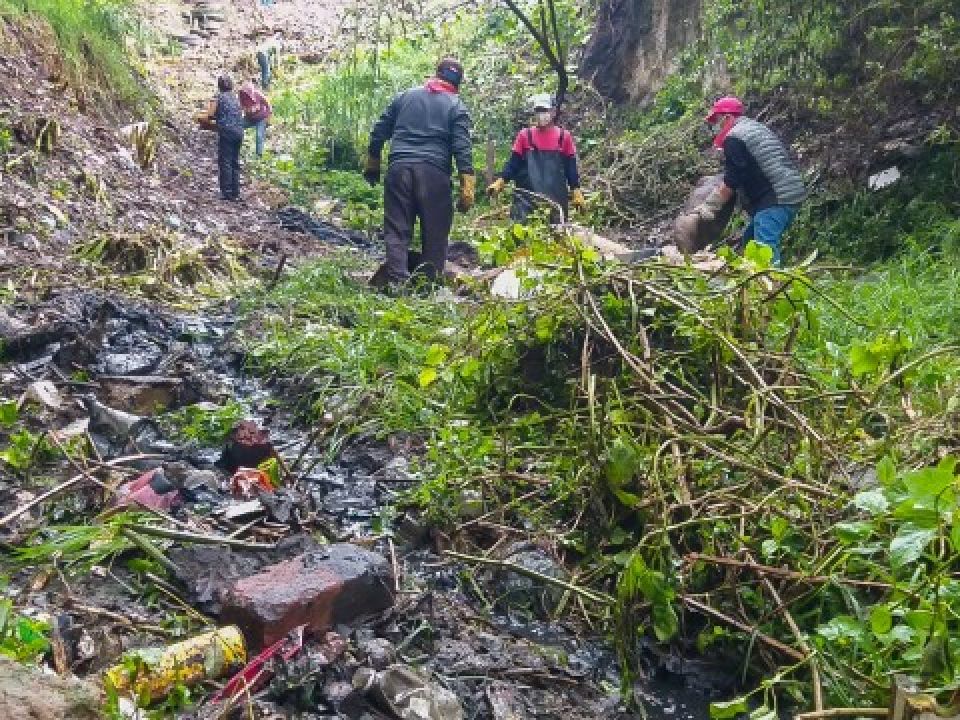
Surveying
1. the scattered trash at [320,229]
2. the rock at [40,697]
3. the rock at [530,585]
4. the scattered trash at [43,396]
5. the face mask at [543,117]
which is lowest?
the scattered trash at [320,229]

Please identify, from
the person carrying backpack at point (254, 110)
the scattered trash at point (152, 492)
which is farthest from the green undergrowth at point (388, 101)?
the scattered trash at point (152, 492)

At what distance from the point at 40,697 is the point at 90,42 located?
30.6ft

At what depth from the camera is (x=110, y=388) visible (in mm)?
3965

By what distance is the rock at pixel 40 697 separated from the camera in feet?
4.64

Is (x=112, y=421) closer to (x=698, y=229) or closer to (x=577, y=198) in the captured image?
(x=698, y=229)

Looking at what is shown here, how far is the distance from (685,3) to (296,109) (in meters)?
6.44

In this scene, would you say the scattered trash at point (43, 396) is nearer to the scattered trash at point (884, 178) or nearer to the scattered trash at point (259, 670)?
the scattered trash at point (259, 670)

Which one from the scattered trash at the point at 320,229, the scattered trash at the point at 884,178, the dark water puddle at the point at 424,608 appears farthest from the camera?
the scattered trash at the point at 320,229

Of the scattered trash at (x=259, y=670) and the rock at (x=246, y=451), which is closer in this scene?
the scattered trash at (x=259, y=670)

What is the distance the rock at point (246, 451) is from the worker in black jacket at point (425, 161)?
3.05 meters

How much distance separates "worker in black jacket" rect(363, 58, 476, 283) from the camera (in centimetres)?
641

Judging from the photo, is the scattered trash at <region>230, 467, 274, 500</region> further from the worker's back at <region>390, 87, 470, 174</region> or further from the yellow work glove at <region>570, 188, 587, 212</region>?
the yellow work glove at <region>570, 188, 587, 212</region>

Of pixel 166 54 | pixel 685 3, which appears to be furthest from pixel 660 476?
pixel 166 54

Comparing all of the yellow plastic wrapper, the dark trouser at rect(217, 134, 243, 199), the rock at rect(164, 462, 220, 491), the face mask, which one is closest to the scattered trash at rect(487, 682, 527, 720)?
the yellow plastic wrapper
